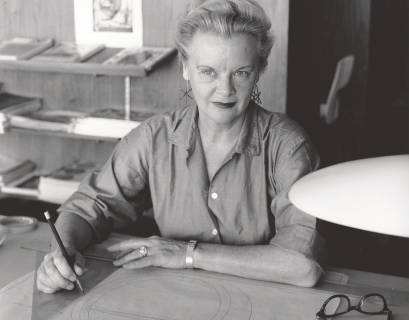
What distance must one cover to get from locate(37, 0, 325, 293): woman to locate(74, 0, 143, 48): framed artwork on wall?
115cm

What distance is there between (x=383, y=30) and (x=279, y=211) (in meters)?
3.13

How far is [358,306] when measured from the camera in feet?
4.49

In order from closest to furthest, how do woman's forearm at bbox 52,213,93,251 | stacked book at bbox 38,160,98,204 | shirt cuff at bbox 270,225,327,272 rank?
shirt cuff at bbox 270,225,327,272 → woman's forearm at bbox 52,213,93,251 → stacked book at bbox 38,160,98,204

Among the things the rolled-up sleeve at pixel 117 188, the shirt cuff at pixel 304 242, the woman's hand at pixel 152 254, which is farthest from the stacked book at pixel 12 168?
the shirt cuff at pixel 304 242

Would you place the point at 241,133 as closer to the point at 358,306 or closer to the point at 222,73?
the point at 222,73

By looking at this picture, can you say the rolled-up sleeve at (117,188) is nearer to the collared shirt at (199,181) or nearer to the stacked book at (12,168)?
the collared shirt at (199,181)

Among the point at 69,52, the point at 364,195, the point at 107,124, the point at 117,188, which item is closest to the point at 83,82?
the point at 69,52

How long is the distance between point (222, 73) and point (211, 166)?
1.05ft

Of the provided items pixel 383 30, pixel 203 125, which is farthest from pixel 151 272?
pixel 383 30

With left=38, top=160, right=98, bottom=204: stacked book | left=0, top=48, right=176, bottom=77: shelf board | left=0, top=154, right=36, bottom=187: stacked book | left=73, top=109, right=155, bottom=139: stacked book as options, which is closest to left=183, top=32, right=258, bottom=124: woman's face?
left=0, top=48, right=176, bottom=77: shelf board

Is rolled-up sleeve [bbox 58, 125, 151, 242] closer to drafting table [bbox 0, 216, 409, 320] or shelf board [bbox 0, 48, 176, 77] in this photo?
drafting table [bbox 0, 216, 409, 320]

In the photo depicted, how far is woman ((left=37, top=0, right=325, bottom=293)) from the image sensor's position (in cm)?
178

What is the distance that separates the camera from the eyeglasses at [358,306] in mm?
1359

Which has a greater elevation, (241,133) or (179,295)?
(241,133)
